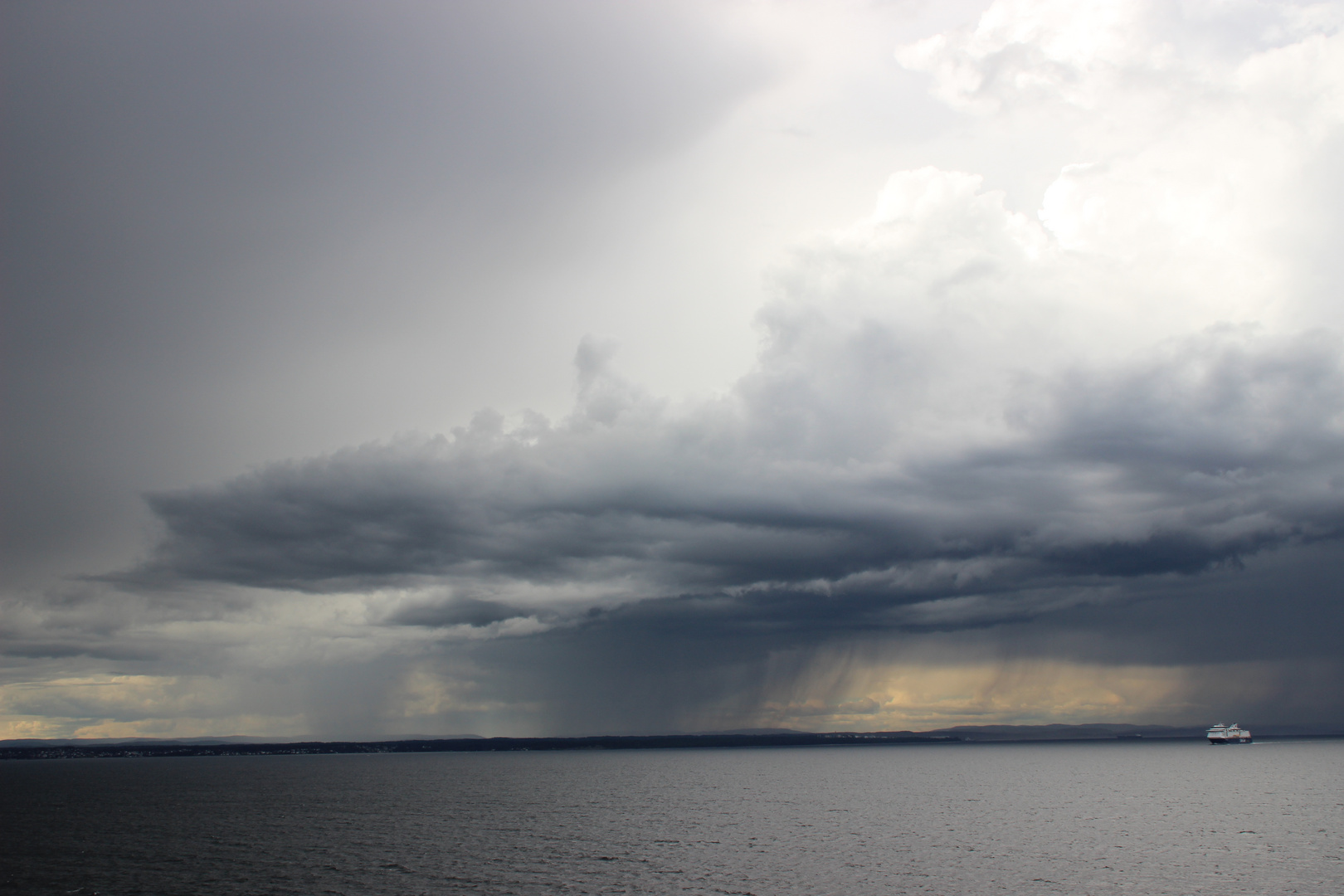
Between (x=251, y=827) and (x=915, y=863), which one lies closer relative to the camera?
(x=915, y=863)

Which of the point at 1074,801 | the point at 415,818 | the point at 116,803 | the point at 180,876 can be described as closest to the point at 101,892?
the point at 180,876

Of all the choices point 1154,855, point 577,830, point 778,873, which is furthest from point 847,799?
point 778,873

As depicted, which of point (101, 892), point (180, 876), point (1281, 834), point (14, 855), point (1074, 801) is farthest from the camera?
point (1074, 801)

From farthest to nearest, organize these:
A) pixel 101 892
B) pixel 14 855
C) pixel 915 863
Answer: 1. pixel 14 855
2. pixel 915 863
3. pixel 101 892

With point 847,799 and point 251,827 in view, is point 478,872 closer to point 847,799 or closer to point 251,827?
point 251,827

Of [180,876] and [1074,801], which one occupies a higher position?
[180,876]

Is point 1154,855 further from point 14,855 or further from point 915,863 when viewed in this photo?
point 14,855

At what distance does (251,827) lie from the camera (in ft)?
436

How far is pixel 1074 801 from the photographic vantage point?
175 meters

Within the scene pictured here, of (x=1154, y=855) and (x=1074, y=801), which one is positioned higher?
(x=1154, y=855)

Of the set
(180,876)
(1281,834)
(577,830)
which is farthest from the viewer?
(577,830)

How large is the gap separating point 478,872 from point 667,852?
2436 centimetres

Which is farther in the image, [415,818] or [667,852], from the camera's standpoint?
[415,818]

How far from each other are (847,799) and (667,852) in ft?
303
